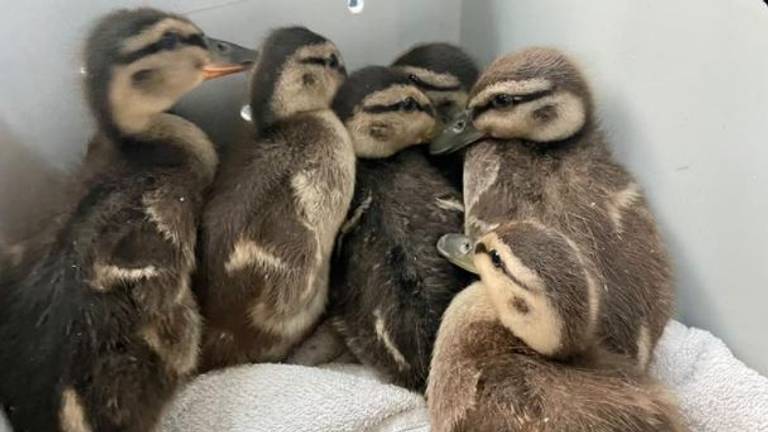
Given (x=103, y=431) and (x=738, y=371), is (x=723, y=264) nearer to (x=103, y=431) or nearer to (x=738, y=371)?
(x=738, y=371)

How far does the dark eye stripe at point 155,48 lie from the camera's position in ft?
4.93

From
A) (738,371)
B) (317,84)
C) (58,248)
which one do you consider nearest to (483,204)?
(317,84)

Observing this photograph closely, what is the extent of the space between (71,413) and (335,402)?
0.36 metres

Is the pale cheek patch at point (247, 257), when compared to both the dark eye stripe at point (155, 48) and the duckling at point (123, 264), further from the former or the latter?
the dark eye stripe at point (155, 48)

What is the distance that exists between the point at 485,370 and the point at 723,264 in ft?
1.54

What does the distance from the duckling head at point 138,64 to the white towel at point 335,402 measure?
41cm

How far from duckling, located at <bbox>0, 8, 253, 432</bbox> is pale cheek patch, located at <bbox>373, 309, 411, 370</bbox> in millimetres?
254

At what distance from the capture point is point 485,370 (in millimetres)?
1318

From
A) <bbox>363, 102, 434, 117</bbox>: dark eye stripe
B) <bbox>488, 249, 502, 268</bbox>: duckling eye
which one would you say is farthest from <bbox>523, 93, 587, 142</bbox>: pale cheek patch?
<bbox>488, 249, 502, 268</bbox>: duckling eye

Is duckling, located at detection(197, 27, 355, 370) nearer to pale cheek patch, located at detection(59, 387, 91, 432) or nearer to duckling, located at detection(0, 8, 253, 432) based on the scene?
duckling, located at detection(0, 8, 253, 432)

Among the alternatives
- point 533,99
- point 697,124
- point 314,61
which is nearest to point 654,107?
point 697,124

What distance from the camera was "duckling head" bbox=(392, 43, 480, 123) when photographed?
1.74 metres

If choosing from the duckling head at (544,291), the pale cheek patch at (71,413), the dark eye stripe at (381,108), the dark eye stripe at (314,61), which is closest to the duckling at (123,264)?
the pale cheek patch at (71,413)

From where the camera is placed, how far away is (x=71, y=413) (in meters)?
1.30
